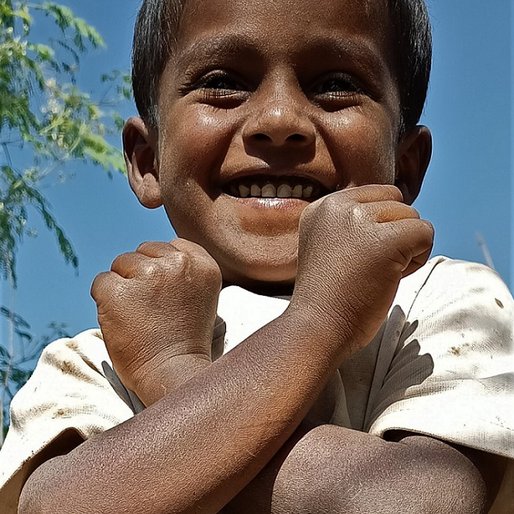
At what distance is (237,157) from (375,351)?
36 cm

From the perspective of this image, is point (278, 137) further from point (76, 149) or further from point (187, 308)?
point (76, 149)

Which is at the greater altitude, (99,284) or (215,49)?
(215,49)

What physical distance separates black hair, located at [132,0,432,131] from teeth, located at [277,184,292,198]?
12.4 inches

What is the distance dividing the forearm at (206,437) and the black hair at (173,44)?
2.22 feet

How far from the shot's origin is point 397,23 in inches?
67.9

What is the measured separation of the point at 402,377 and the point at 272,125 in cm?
40

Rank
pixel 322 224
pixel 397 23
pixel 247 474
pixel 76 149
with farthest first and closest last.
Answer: pixel 76 149, pixel 397 23, pixel 322 224, pixel 247 474

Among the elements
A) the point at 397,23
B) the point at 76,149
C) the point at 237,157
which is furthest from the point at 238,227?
the point at 76,149

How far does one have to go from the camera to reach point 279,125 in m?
1.49

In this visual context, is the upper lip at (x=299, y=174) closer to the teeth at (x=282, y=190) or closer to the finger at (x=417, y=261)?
A: the teeth at (x=282, y=190)

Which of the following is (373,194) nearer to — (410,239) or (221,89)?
(410,239)

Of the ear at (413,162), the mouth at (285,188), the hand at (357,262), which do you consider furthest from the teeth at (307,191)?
the ear at (413,162)

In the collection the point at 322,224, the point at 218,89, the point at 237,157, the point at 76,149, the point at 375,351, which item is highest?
the point at 76,149

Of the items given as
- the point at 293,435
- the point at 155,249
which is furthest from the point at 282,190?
the point at 293,435
